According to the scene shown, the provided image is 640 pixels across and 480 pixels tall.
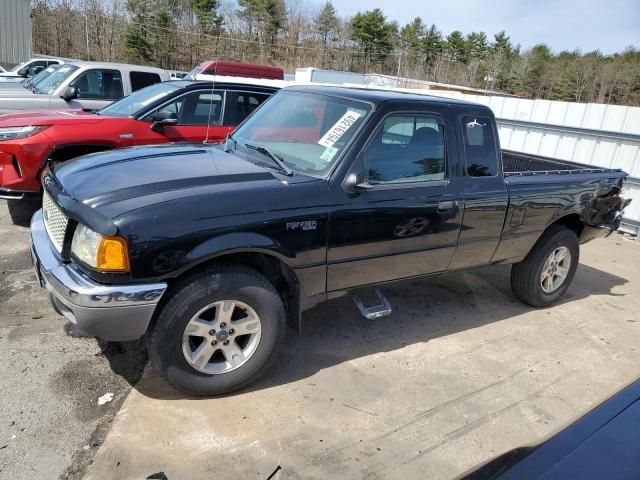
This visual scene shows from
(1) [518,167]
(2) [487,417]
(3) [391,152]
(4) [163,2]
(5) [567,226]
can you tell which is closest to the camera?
(2) [487,417]

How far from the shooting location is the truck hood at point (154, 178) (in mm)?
2746

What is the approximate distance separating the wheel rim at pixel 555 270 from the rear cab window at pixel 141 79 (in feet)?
24.3

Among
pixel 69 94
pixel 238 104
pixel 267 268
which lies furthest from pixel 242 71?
pixel 267 268

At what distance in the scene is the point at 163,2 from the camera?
46.4 meters

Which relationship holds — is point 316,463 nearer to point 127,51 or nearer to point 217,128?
point 217,128

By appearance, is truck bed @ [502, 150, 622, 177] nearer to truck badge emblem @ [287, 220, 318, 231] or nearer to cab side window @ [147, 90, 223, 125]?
truck badge emblem @ [287, 220, 318, 231]

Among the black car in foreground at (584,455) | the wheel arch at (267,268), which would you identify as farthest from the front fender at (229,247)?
the black car in foreground at (584,455)

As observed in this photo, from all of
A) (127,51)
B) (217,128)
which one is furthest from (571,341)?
(127,51)

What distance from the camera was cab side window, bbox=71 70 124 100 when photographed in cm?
839

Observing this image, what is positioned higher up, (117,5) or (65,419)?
(117,5)

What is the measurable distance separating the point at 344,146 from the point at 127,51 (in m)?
44.8

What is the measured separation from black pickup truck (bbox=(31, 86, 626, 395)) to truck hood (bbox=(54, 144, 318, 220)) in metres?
0.01

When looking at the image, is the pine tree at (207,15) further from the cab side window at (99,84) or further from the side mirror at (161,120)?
the side mirror at (161,120)

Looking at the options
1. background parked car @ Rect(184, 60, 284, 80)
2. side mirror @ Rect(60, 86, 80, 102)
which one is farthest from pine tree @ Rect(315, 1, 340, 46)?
side mirror @ Rect(60, 86, 80, 102)
